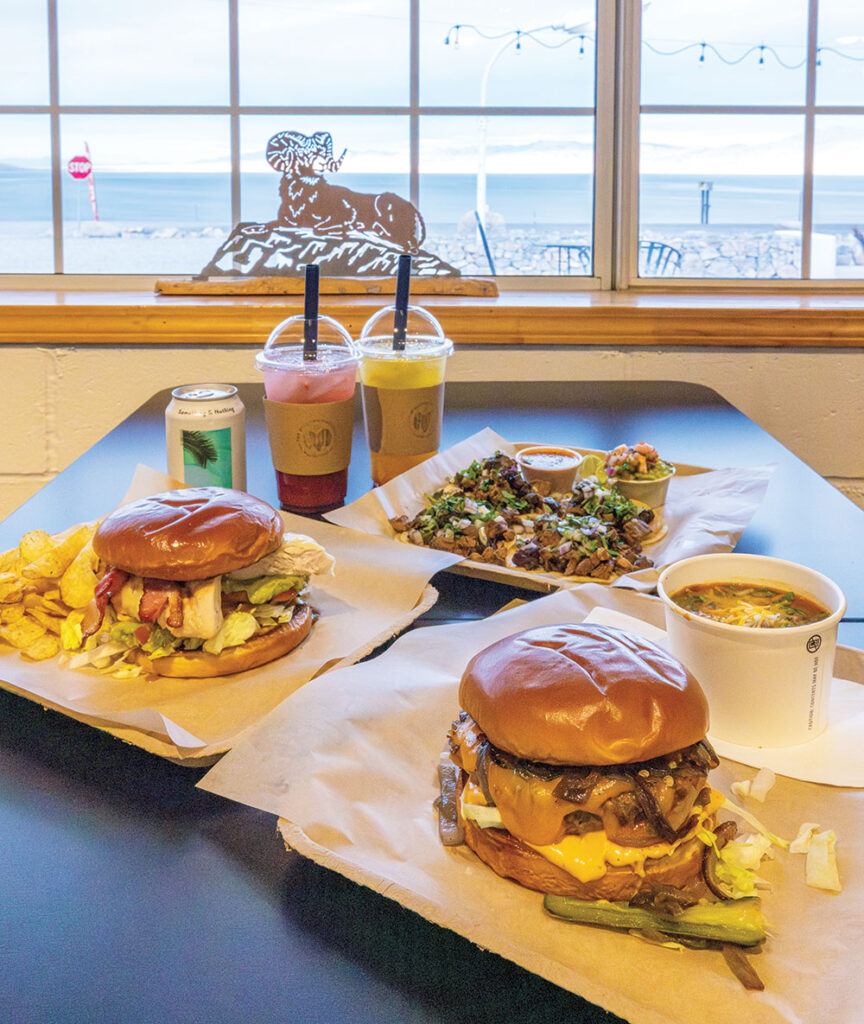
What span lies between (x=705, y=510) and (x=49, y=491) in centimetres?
94

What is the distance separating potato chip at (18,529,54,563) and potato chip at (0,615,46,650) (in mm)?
66

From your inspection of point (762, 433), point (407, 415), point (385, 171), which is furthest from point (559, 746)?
point (385, 171)

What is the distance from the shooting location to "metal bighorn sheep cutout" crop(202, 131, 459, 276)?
2838mm

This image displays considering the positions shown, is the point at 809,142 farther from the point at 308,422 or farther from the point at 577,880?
the point at 577,880

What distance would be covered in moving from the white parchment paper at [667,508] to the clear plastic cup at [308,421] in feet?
0.26

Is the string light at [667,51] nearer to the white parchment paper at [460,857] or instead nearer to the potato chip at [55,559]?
the potato chip at [55,559]

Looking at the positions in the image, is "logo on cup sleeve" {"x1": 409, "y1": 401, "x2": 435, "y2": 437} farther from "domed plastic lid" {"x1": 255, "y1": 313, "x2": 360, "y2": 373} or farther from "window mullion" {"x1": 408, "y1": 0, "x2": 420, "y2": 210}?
"window mullion" {"x1": 408, "y1": 0, "x2": 420, "y2": 210}

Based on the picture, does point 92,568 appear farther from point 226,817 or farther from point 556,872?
point 556,872

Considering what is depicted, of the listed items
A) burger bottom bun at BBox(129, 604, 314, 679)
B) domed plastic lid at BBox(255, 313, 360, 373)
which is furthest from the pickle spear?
domed plastic lid at BBox(255, 313, 360, 373)

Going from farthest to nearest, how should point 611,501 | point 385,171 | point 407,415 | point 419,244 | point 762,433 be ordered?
1. point 385,171
2. point 419,244
3. point 762,433
4. point 407,415
5. point 611,501

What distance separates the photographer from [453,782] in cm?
79

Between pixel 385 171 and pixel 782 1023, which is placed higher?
pixel 385 171

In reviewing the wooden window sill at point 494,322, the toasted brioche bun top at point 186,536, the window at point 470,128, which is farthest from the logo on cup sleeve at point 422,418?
the window at point 470,128

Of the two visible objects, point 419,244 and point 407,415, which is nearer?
point 407,415
